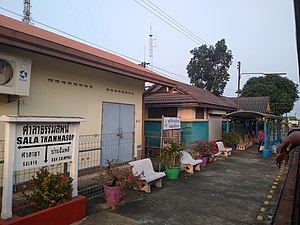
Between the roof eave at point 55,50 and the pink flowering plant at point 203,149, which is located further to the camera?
the pink flowering plant at point 203,149

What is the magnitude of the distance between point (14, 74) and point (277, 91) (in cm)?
3775

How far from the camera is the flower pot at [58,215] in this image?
3445 millimetres

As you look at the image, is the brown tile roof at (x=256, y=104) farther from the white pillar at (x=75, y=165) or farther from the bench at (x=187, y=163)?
the white pillar at (x=75, y=165)

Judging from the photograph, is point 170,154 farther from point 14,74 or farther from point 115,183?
point 14,74

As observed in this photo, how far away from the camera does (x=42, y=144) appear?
4.04m

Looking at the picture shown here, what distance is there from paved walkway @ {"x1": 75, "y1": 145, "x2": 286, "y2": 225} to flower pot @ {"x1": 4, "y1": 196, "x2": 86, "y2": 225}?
191 millimetres

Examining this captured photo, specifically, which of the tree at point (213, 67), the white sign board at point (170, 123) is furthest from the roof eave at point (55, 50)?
the tree at point (213, 67)

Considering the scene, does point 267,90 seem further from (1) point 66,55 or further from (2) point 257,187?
(1) point 66,55

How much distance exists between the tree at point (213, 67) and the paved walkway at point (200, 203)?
2094 centimetres

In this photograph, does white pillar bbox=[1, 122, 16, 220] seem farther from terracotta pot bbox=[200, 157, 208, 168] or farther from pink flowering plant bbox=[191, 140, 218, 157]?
pink flowering plant bbox=[191, 140, 218, 157]

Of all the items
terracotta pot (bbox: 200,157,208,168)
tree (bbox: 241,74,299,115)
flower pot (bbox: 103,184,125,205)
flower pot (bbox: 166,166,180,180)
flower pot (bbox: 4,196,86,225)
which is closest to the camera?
flower pot (bbox: 4,196,86,225)

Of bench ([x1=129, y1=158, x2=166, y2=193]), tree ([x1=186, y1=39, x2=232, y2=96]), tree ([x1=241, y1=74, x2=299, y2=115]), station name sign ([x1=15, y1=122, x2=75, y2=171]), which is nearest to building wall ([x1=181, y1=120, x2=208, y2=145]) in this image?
bench ([x1=129, y1=158, x2=166, y2=193])

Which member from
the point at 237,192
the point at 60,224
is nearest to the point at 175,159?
the point at 237,192

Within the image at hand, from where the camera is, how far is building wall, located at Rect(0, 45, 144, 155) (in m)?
5.46
